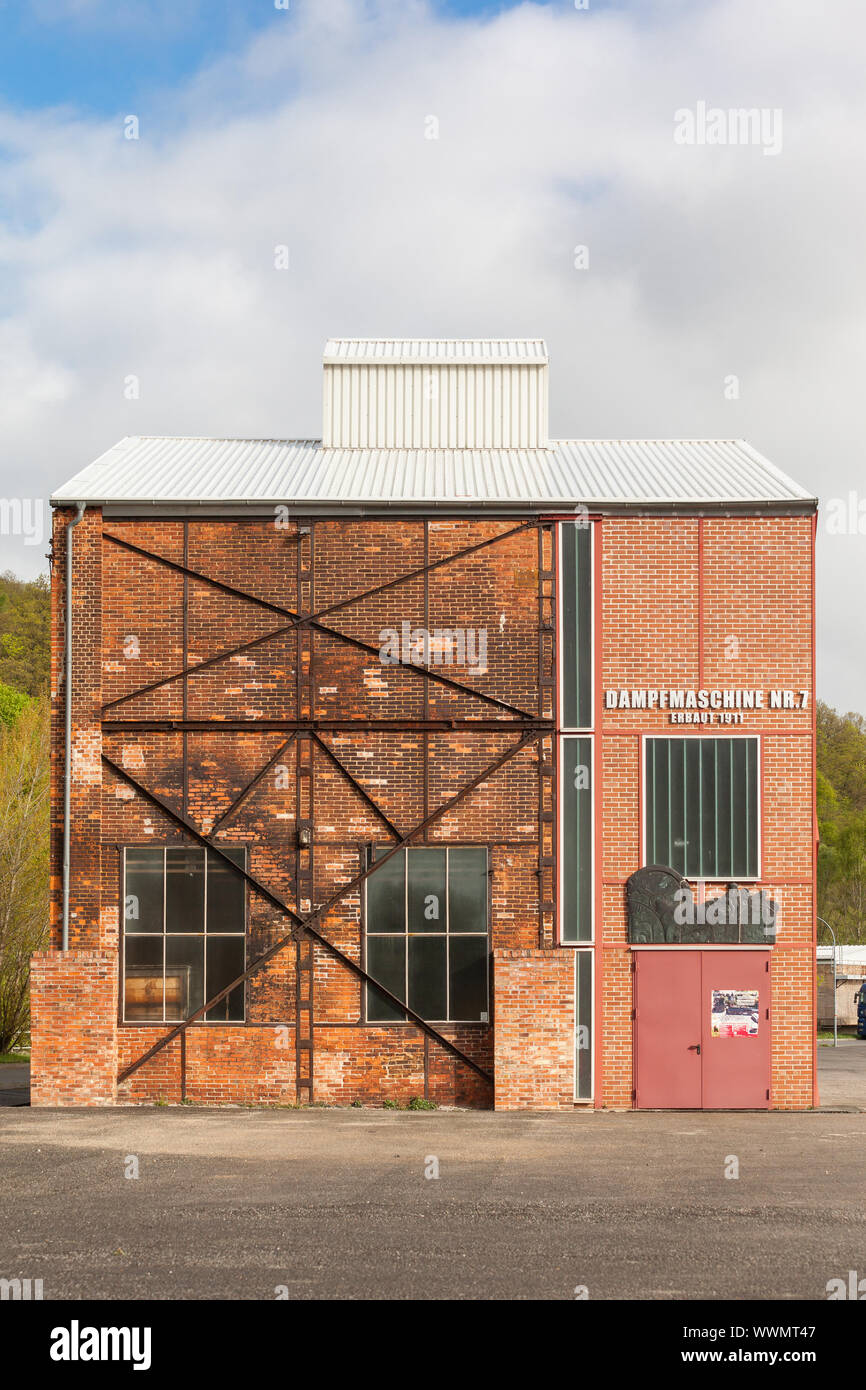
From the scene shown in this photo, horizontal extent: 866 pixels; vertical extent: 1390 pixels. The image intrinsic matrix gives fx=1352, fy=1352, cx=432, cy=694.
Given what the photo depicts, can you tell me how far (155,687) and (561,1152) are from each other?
9368 millimetres

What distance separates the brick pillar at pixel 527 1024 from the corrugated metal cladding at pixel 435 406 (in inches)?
382

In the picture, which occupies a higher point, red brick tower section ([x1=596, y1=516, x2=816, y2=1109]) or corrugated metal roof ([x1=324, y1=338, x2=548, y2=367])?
corrugated metal roof ([x1=324, y1=338, x2=548, y2=367])

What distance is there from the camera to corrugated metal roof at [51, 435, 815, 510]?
69.3 feet

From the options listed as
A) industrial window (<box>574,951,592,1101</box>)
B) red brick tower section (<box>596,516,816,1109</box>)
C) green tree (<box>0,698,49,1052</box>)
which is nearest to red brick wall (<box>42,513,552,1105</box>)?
industrial window (<box>574,951,592,1101</box>)

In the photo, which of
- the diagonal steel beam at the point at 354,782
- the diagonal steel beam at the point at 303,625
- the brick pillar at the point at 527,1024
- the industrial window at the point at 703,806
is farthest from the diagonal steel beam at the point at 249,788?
the industrial window at the point at 703,806

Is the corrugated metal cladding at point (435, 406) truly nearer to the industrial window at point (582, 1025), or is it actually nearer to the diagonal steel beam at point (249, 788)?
the diagonal steel beam at point (249, 788)

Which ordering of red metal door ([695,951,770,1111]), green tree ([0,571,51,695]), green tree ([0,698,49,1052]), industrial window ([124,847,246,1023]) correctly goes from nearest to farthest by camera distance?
red metal door ([695,951,770,1111]), industrial window ([124,847,246,1023]), green tree ([0,698,49,1052]), green tree ([0,571,51,695])

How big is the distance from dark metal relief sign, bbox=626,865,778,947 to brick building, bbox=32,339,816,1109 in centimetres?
5

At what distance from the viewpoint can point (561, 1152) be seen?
1634cm

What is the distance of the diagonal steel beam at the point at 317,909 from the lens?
66.7 feet

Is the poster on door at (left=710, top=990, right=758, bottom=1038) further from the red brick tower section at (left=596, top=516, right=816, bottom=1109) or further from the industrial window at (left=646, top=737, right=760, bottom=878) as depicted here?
the industrial window at (left=646, top=737, right=760, bottom=878)
